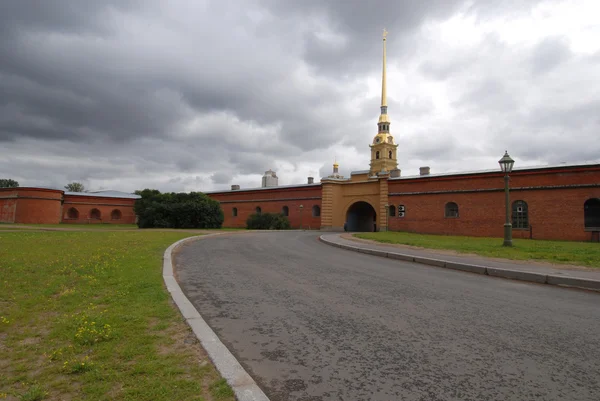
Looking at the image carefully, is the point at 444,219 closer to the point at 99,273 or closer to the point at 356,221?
the point at 356,221

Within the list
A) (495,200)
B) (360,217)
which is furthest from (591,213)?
(360,217)

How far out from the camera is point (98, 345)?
3408 millimetres

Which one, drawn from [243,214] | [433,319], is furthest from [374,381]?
[243,214]

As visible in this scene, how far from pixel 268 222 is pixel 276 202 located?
15.4ft

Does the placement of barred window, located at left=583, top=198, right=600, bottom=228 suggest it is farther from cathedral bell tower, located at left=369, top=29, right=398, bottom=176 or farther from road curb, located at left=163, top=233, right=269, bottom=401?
cathedral bell tower, located at left=369, top=29, right=398, bottom=176

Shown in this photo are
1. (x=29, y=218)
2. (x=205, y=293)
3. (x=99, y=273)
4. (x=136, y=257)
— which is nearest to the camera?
(x=205, y=293)

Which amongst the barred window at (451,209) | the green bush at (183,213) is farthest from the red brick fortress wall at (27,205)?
the barred window at (451,209)

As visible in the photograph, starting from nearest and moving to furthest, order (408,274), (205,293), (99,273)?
(205,293), (99,273), (408,274)

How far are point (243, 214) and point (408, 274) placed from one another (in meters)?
36.1

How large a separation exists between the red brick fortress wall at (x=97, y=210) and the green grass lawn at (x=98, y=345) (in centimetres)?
4667

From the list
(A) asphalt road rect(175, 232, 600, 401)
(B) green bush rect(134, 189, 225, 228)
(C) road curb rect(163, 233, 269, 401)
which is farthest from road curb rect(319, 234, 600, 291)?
(B) green bush rect(134, 189, 225, 228)

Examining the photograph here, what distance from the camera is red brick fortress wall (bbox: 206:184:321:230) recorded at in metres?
37.9

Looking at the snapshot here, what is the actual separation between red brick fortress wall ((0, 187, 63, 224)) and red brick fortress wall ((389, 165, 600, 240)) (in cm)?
4007

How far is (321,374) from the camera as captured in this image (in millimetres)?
3105
